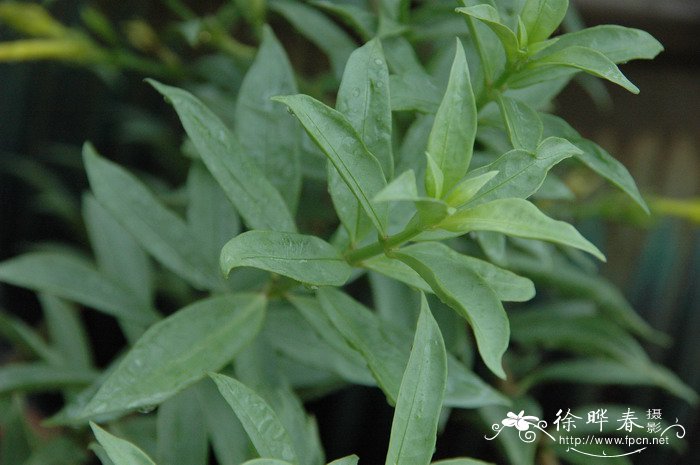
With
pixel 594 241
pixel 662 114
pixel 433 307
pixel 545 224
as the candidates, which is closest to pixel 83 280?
pixel 433 307

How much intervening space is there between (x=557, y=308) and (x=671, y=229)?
0.22m

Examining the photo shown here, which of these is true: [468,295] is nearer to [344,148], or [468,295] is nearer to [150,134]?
[344,148]

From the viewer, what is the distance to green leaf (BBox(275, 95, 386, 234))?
1.06 feet

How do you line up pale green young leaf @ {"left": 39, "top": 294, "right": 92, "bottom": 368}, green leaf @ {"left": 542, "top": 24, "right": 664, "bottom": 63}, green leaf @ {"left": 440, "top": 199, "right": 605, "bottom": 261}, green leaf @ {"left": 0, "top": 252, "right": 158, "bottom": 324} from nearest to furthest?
green leaf @ {"left": 440, "top": 199, "right": 605, "bottom": 261} < green leaf @ {"left": 542, "top": 24, "right": 664, "bottom": 63} < green leaf @ {"left": 0, "top": 252, "right": 158, "bottom": 324} < pale green young leaf @ {"left": 39, "top": 294, "right": 92, "bottom": 368}

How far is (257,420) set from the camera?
1.10ft

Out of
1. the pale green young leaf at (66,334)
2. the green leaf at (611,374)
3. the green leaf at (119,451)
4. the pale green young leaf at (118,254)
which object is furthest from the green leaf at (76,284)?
the green leaf at (611,374)

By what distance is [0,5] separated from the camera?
2.34ft

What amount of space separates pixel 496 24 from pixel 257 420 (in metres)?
0.21

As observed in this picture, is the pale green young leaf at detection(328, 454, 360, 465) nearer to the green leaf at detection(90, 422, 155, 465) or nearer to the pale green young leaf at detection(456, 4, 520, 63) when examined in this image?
the green leaf at detection(90, 422, 155, 465)

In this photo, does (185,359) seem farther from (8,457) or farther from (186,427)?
(8,457)

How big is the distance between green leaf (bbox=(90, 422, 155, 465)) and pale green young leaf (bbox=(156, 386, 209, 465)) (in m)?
0.15

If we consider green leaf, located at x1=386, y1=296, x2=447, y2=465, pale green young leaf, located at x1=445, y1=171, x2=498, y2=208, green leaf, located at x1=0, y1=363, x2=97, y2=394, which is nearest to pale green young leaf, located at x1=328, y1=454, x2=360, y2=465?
green leaf, located at x1=386, y1=296, x2=447, y2=465

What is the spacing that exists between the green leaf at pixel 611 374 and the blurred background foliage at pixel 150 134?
98mm

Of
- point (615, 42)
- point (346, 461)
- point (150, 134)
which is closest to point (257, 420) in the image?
point (346, 461)
